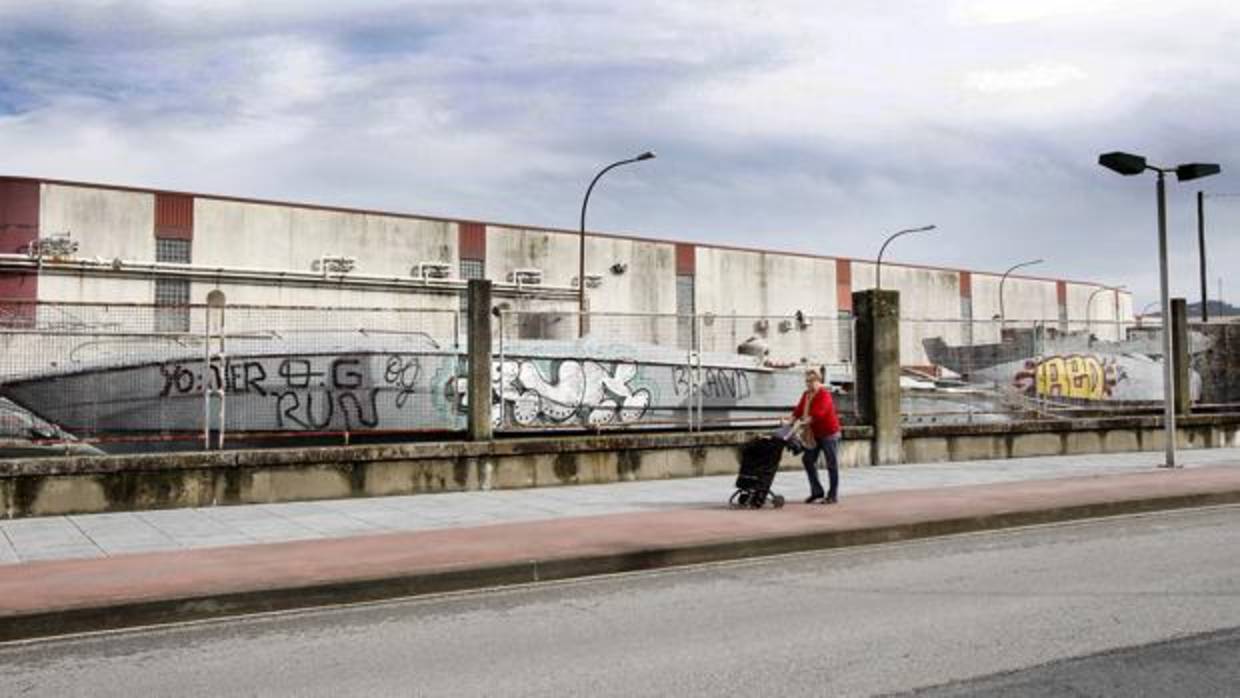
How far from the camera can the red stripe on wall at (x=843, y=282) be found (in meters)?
63.5

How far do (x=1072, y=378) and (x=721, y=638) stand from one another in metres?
17.4

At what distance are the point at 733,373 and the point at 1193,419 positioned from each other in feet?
33.3

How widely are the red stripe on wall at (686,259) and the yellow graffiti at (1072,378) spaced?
34.9 metres

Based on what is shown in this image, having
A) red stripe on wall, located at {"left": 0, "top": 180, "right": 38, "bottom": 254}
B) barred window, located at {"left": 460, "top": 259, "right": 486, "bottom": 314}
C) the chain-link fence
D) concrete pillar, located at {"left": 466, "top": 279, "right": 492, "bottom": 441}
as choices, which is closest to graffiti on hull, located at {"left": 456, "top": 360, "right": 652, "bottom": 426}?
the chain-link fence

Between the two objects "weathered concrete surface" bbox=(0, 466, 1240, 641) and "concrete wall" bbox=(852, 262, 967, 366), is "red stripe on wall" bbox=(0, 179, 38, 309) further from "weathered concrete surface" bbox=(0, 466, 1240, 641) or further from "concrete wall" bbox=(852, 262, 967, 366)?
"concrete wall" bbox=(852, 262, 967, 366)

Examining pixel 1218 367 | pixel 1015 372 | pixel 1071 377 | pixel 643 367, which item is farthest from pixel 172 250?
pixel 1218 367

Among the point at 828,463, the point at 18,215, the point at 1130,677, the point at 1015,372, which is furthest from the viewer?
the point at 18,215

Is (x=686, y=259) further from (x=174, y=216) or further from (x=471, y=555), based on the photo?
(x=471, y=555)

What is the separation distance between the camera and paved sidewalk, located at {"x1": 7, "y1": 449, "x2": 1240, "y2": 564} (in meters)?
10.0

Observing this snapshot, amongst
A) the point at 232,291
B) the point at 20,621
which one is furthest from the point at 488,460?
the point at 232,291

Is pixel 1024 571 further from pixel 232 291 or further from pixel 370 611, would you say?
pixel 232 291

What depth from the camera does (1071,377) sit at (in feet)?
69.9

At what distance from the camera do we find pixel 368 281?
140 ft

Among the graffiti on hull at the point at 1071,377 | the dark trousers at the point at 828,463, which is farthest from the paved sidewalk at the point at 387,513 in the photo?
the graffiti on hull at the point at 1071,377
